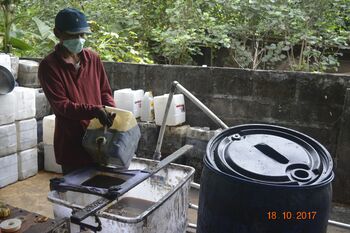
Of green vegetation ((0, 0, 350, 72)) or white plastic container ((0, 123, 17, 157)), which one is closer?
white plastic container ((0, 123, 17, 157))

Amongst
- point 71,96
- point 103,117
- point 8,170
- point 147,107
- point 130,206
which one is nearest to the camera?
point 103,117

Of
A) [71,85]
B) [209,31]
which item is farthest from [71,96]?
[209,31]

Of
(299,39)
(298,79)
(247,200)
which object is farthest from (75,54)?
(299,39)

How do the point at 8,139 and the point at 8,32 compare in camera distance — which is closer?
the point at 8,139

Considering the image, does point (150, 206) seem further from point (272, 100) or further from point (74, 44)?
point (272, 100)

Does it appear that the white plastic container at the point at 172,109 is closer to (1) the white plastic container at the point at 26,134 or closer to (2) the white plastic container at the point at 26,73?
(1) the white plastic container at the point at 26,134

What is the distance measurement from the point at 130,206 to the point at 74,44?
126cm

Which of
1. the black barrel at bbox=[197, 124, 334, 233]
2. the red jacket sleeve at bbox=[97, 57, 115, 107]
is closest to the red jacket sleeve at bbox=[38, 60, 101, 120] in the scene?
the red jacket sleeve at bbox=[97, 57, 115, 107]

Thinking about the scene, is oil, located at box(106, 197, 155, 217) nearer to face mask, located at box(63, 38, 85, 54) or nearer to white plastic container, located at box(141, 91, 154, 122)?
face mask, located at box(63, 38, 85, 54)

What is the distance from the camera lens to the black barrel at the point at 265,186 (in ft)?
5.44

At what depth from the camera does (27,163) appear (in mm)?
4238

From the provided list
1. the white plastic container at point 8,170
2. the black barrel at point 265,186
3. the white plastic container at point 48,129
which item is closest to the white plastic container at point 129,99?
the white plastic container at point 48,129

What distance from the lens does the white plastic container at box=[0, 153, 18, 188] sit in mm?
3938

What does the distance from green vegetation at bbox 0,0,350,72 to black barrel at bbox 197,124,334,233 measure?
3.44m
